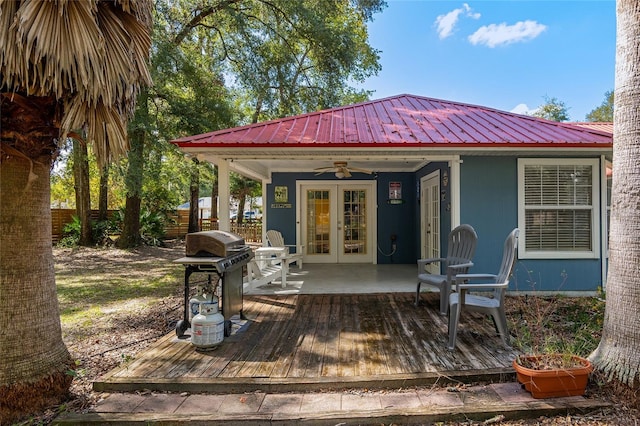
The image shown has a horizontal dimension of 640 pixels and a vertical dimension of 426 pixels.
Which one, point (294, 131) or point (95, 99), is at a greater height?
point (294, 131)

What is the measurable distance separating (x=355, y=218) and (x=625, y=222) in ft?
21.3

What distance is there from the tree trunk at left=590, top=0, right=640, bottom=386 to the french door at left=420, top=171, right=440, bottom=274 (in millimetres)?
3967

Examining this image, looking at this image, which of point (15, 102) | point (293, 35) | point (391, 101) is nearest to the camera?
point (15, 102)

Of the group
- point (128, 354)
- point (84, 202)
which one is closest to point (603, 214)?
point (128, 354)

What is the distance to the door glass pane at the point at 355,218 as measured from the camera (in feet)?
29.7

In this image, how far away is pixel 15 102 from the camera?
2.47m

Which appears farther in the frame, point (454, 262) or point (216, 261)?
point (454, 262)

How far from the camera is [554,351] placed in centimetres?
296

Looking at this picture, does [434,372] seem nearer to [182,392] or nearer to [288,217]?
[182,392]

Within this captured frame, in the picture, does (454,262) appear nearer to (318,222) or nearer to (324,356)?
(324,356)

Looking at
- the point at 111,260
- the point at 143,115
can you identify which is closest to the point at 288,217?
the point at 143,115

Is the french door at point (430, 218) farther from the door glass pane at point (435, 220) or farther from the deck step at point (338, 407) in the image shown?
the deck step at point (338, 407)

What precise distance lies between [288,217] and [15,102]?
670 cm

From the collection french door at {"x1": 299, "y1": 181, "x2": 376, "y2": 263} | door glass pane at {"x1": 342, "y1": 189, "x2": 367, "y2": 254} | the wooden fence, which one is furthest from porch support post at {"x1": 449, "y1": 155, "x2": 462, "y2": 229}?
the wooden fence
